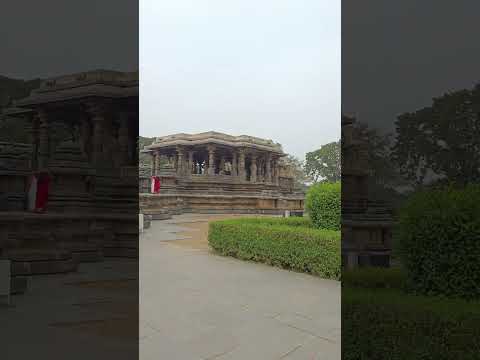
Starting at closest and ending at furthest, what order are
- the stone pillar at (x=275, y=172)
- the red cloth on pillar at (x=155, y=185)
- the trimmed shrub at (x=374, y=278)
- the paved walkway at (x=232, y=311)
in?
the trimmed shrub at (x=374, y=278)
the paved walkway at (x=232, y=311)
the red cloth on pillar at (x=155, y=185)
the stone pillar at (x=275, y=172)

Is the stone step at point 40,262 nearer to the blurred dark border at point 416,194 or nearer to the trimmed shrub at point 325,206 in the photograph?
the blurred dark border at point 416,194

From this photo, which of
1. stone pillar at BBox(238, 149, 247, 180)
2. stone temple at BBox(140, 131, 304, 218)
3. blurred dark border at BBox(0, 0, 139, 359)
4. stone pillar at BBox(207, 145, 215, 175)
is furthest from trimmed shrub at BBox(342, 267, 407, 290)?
stone pillar at BBox(238, 149, 247, 180)

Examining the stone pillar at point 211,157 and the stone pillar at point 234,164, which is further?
the stone pillar at point 234,164

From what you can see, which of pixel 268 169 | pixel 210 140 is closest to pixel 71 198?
pixel 210 140

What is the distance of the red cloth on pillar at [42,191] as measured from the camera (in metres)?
2.99

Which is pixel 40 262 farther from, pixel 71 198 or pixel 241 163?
pixel 241 163

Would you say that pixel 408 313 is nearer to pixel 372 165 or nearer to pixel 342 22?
pixel 372 165

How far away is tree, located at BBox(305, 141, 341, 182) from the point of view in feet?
96.5

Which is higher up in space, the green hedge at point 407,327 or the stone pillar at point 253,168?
the stone pillar at point 253,168

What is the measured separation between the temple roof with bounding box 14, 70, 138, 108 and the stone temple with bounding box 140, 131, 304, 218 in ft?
37.8

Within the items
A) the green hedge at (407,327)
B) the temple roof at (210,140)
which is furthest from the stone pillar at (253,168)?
the green hedge at (407,327)

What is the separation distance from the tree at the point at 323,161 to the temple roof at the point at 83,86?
26821mm

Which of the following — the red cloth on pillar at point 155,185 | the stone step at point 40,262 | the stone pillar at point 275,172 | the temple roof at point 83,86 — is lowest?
the stone step at point 40,262

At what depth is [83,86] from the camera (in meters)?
2.87
